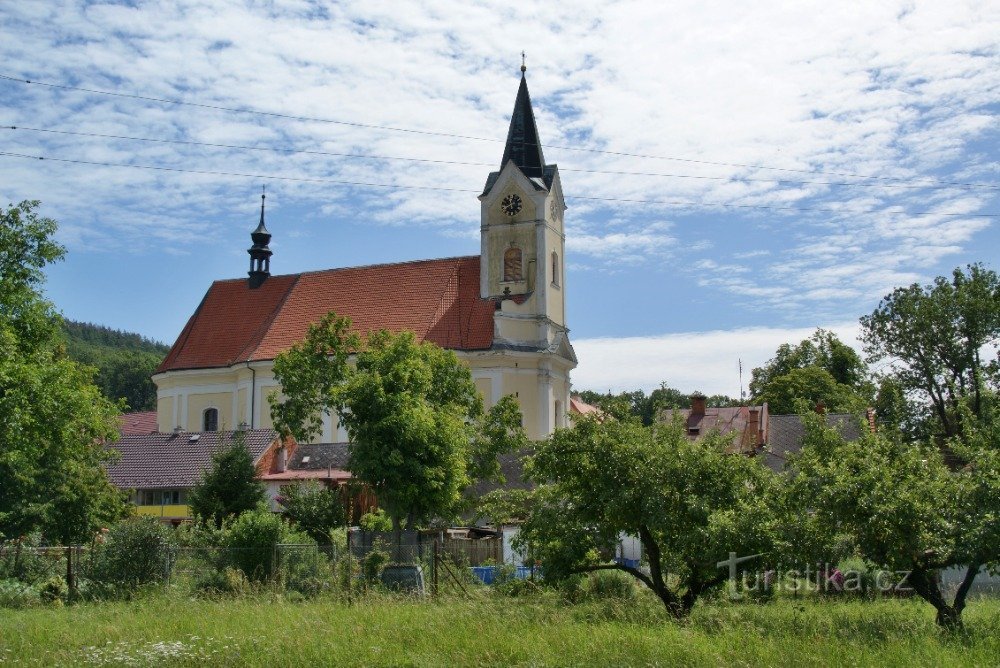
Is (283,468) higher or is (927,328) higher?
(927,328)

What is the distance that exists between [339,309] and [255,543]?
27958mm

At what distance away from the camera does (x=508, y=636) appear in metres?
13.9

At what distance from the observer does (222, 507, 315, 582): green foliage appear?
22.0m

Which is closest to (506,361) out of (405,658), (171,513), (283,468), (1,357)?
(283,468)

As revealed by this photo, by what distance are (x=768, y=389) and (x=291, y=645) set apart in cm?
5929

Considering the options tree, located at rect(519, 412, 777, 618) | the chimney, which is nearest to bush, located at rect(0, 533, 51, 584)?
tree, located at rect(519, 412, 777, 618)

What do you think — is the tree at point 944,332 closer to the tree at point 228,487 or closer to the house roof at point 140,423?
the tree at point 228,487

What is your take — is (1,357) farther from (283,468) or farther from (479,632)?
(283,468)

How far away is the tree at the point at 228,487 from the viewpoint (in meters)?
31.4

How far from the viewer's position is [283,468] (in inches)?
1606

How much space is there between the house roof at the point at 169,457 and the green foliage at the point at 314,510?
7201mm

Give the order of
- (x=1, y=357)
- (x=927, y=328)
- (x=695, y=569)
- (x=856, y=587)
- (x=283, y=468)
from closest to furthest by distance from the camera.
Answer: (x=695, y=569) → (x=856, y=587) → (x=1, y=357) → (x=283, y=468) → (x=927, y=328)

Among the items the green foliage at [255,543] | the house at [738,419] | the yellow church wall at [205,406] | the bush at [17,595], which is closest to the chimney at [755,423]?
the house at [738,419]

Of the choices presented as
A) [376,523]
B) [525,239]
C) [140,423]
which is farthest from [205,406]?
[140,423]
